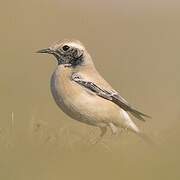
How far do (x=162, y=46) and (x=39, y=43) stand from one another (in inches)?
102

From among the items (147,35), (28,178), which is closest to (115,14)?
(147,35)

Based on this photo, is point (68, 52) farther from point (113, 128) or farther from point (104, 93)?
point (113, 128)

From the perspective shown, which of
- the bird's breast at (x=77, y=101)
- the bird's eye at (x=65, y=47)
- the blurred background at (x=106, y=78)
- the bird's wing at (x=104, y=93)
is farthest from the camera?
the bird's eye at (x=65, y=47)

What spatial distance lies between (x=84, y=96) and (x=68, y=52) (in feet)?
2.21

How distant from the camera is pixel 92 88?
9.58m

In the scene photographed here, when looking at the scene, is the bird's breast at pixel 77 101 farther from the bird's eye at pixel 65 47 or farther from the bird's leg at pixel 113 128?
the bird's eye at pixel 65 47

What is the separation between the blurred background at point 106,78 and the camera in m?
7.98

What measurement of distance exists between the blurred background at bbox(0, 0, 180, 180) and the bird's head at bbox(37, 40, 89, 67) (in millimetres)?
778

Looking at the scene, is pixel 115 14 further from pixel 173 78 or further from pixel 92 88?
pixel 92 88

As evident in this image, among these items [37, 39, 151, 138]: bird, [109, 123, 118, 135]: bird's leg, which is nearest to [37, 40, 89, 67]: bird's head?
[37, 39, 151, 138]: bird

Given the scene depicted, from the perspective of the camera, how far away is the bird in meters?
9.40

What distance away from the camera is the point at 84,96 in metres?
9.51

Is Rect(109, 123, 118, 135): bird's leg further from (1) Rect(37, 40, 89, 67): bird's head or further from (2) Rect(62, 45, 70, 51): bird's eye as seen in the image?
(2) Rect(62, 45, 70, 51): bird's eye

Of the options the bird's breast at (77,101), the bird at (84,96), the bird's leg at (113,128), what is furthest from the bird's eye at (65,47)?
the bird's leg at (113,128)
